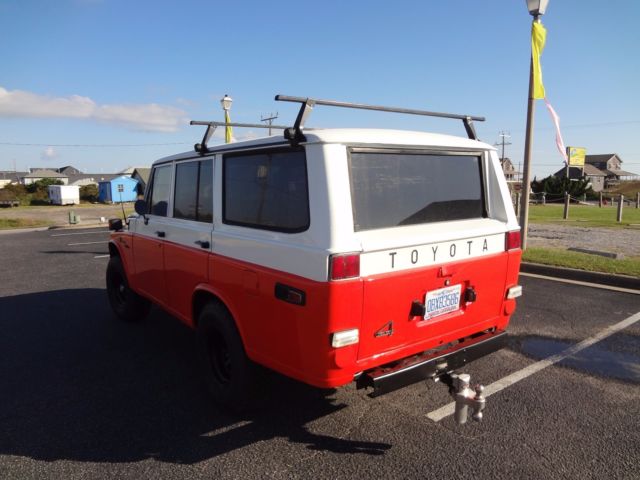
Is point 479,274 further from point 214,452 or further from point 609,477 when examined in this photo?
point 214,452

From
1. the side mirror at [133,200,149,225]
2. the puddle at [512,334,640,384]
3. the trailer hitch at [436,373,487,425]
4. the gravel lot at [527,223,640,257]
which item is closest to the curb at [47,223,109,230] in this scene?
the side mirror at [133,200,149,225]

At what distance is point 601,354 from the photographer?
171 inches

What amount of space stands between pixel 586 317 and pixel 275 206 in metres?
4.47

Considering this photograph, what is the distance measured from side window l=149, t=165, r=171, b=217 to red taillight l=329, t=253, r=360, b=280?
242 centimetres

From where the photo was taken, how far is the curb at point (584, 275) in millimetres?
6738

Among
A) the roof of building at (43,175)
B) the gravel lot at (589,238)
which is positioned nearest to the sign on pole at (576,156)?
the gravel lot at (589,238)

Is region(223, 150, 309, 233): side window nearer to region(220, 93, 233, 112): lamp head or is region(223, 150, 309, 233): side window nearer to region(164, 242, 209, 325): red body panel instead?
region(164, 242, 209, 325): red body panel

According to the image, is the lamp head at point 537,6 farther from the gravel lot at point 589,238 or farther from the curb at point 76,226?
the curb at point 76,226

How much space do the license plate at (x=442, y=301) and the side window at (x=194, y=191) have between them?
→ 180 cm

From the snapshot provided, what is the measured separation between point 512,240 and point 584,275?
472 cm

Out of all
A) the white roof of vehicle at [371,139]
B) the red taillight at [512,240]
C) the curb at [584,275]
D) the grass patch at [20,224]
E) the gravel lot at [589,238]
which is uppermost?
the white roof of vehicle at [371,139]

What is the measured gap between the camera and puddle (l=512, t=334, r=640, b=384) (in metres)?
3.97

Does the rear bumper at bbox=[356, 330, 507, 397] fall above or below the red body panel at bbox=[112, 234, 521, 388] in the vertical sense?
below

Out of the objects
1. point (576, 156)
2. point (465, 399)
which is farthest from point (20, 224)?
point (576, 156)
